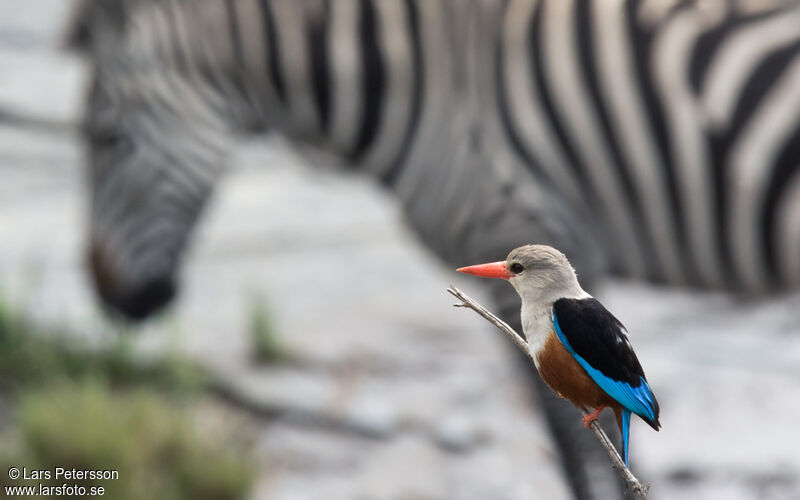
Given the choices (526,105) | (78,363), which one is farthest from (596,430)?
(78,363)

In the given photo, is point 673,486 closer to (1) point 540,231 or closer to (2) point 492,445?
(2) point 492,445

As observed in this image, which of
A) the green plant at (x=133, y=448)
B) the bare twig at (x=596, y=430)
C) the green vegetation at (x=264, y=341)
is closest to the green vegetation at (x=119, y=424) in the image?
the green plant at (x=133, y=448)

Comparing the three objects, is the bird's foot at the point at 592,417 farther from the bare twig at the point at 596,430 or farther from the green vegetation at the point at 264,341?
the green vegetation at the point at 264,341

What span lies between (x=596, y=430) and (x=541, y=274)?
3cm

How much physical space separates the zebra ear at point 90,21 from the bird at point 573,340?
5.87 feet

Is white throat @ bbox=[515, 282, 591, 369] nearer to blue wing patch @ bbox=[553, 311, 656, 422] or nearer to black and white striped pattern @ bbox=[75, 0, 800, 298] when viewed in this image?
blue wing patch @ bbox=[553, 311, 656, 422]

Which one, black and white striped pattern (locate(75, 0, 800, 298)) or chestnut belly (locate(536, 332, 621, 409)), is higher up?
black and white striped pattern (locate(75, 0, 800, 298))

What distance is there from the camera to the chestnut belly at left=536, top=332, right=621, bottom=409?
0.17m

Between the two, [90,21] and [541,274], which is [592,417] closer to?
[541,274]

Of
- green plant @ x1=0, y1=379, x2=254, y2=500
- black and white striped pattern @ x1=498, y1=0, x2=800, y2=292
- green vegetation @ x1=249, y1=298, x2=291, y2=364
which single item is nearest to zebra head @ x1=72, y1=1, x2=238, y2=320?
green plant @ x1=0, y1=379, x2=254, y2=500

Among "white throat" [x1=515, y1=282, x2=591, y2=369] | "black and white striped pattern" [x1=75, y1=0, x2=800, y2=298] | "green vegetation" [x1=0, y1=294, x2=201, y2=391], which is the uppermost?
"black and white striped pattern" [x1=75, y1=0, x2=800, y2=298]

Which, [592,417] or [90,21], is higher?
[90,21]

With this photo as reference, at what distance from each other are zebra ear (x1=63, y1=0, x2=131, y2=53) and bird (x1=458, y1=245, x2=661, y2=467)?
179 centimetres

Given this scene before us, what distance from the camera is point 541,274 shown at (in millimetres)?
160
